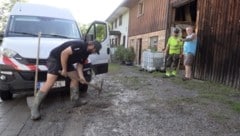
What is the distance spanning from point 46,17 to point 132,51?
648 inches

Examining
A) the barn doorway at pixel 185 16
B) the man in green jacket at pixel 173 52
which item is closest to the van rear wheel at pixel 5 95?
the man in green jacket at pixel 173 52

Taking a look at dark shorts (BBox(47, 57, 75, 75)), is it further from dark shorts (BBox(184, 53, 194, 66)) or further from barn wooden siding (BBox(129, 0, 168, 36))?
barn wooden siding (BBox(129, 0, 168, 36))

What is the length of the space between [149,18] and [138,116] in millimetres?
15171

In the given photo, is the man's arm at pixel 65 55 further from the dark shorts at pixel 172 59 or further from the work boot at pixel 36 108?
the dark shorts at pixel 172 59

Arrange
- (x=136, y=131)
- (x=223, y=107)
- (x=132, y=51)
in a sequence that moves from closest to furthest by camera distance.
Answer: (x=136, y=131) < (x=223, y=107) < (x=132, y=51)

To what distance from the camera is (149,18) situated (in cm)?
2098

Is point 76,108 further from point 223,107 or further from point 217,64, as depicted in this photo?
point 217,64

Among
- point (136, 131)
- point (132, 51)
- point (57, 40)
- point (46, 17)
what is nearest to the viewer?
point (136, 131)

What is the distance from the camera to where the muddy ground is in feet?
17.9

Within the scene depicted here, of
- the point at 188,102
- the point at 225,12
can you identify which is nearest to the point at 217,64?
the point at 225,12

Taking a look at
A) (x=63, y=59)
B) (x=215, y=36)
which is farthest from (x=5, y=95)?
(x=215, y=36)

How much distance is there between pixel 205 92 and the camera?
9305mm

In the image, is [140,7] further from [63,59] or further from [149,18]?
[63,59]

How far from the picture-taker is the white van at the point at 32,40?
23.4 feet
